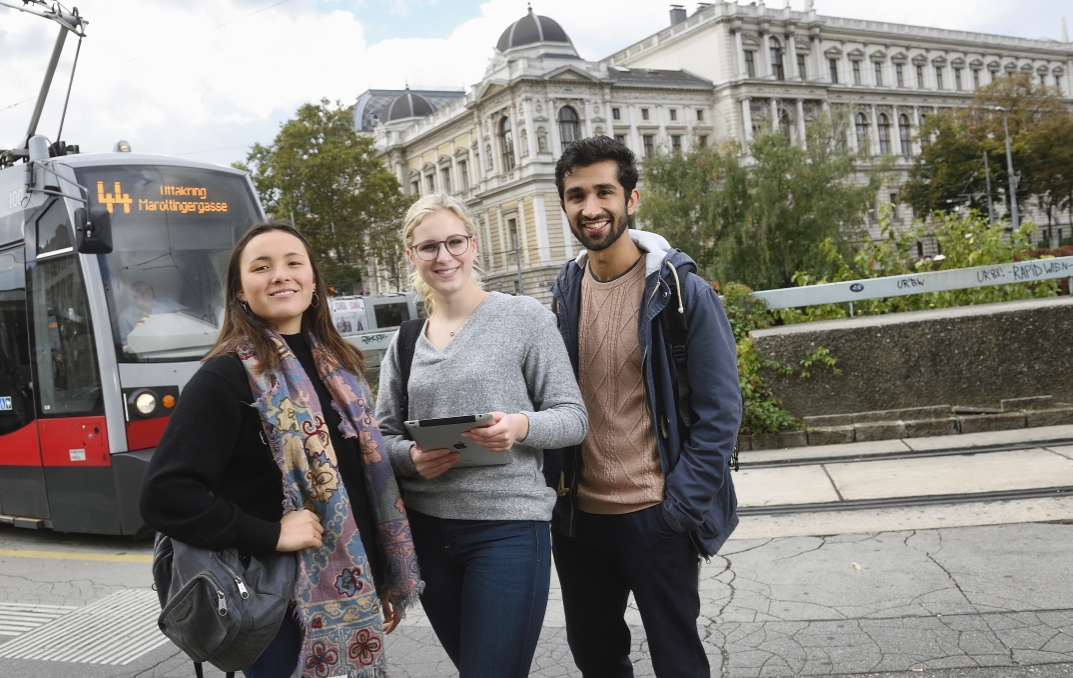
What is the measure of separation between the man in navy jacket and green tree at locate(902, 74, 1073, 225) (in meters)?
55.8

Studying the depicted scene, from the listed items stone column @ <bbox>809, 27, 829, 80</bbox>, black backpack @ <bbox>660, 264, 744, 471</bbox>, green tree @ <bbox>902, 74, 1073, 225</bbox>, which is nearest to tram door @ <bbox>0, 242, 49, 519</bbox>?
black backpack @ <bbox>660, 264, 744, 471</bbox>

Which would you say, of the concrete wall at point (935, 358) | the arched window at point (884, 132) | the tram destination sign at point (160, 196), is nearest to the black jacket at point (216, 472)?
the tram destination sign at point (160, 196)

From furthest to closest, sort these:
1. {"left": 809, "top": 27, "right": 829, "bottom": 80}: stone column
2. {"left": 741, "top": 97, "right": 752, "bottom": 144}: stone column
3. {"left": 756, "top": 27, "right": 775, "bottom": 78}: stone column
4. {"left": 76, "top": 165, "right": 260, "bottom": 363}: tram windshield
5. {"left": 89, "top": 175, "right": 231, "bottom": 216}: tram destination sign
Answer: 1. {"left": 809, "top": 27, "right": 829, "bottom": 80}: stone column
2. {"left": 756, "top": 27, "right": 775, "bottom": 78}: stone column
3. {"left": 741, "top": 97, "right": 752, "bottom": 144}: stone column
4. {"left": 89, "top": 175, "right": 231, "bottom": 216}: tram destination sign
5. {"left": 76, "top": 165, "right": 260, "bottom": 363}: tram windshield

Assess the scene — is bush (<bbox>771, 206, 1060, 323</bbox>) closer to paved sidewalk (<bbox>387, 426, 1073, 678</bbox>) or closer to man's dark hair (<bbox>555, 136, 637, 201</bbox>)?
paved sidewalk (<bbox>387, 426, 1073, 678</bbox>)

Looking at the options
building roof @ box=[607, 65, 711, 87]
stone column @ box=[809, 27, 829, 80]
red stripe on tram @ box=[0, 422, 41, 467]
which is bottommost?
red stripe on tram @ box=[0, 422, 41, 467]

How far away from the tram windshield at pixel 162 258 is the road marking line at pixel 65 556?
1457mm

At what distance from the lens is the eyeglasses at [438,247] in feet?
8.05

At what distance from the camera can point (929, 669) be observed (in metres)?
3.33

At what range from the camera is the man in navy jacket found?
2.48 metres

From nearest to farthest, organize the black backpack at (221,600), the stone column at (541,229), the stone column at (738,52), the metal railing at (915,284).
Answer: the black backpack at (221,600) < the metal railing at (915,284) < the stone column at (541,229) < the stone column at (738,52)

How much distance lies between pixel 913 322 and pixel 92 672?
677 cm

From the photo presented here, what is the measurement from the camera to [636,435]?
8.38 feet

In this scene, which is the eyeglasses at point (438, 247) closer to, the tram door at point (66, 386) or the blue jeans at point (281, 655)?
the blue jeans at point (281, 655)

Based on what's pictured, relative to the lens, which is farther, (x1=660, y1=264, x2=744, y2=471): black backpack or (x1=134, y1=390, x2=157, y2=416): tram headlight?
(x1=134, y1=390, x2=157, y2=416): tram headlight
